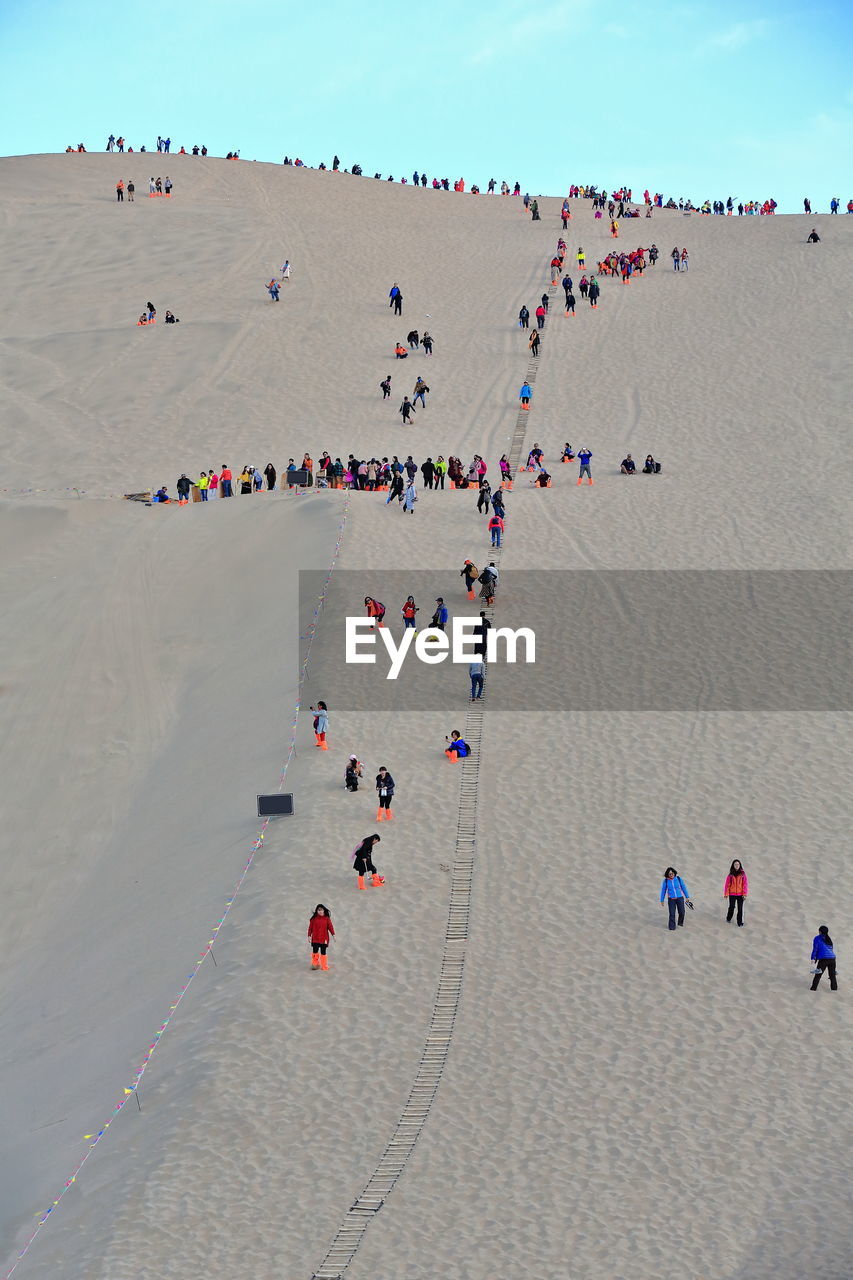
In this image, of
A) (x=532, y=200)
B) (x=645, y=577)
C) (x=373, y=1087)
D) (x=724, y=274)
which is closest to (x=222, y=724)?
(x=645, y=577)

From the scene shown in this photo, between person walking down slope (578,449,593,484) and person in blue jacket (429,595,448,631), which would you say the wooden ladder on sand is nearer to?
person in blue jacket (429,595,448,631)

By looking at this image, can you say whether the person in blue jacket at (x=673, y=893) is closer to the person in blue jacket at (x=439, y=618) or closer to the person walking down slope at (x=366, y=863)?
the person walking down slope at (x=366, y=863)

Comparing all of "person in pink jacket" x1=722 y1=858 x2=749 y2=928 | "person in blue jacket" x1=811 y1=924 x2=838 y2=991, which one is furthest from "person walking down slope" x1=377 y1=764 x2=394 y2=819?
"person in blue jacket" x1=811 y1=924 x2=838 y2=991

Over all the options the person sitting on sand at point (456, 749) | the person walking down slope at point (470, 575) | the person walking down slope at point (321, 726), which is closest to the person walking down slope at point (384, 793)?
the person sitting on sand at point (456, 749)

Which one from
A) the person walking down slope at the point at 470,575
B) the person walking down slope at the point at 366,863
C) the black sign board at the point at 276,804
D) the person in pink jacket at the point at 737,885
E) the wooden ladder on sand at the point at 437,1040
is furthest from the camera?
the person walking down slope at the point at 470,575

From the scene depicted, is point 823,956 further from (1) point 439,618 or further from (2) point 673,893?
(1) point 439,618

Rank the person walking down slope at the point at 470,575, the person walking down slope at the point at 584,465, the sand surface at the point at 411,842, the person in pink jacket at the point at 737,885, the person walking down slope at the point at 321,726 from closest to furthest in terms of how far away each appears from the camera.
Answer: the sand surface at the point at 411,842 < the person in pink jacket at the point at 737,885 < the person walking down slope at the point at 321,726 < the person walking down slope at the point at 470,575 < the person walking down slope at the point at 584,465

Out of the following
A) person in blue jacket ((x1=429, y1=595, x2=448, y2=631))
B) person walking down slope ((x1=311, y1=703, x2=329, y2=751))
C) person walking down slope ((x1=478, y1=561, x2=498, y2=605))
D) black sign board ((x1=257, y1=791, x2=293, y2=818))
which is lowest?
black sign board ((x1=257, y1=791, x2=293, y2=818))
